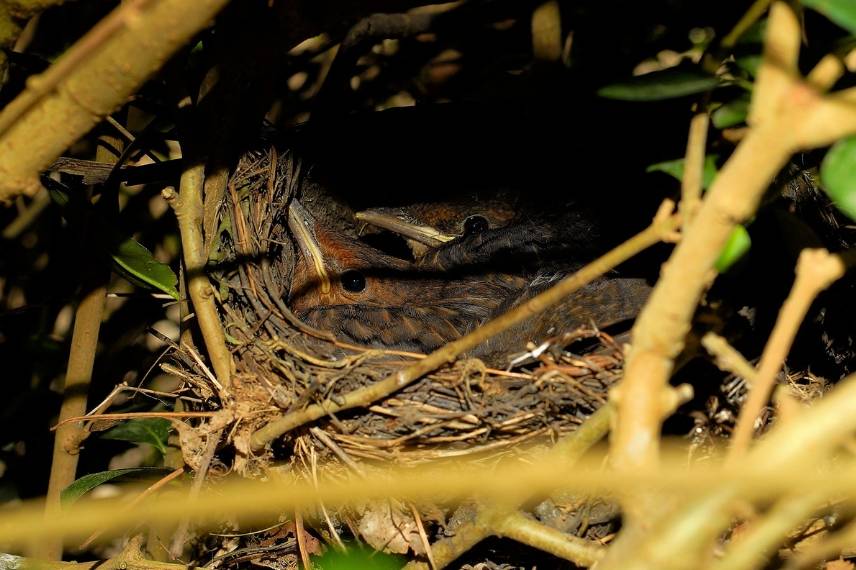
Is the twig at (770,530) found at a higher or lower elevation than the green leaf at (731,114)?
lower

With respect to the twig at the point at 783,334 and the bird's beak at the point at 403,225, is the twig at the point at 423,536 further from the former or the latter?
the bird's beak at the point at 403,225

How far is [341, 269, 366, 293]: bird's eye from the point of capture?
2.59m

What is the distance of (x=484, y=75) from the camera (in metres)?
2.49

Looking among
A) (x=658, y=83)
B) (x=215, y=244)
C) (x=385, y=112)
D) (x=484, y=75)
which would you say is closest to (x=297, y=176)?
(x=385, y=112)

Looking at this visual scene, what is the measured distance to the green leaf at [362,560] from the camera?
1576 millimetres

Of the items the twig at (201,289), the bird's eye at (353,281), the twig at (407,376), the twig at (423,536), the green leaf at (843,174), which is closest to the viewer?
the green leaf at (843,174)

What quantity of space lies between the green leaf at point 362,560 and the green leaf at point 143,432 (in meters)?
0.62

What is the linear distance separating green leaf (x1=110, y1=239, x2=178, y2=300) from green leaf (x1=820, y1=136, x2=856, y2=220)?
1267mm

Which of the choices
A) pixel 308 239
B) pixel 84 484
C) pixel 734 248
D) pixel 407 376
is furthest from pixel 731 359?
pixel 308 239

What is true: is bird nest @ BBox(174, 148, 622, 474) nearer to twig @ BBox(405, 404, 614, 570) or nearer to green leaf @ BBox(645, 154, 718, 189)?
twig @ BBox(405, 404, 614, 570)

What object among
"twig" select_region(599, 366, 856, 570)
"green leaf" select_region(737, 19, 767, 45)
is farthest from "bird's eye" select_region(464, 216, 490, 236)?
"twig" select_region(599, 366, 856, 570)

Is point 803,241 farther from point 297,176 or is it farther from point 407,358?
point 297,176

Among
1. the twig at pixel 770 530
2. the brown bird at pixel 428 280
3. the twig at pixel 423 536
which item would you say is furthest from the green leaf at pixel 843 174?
the brown bird at pixel 428 280

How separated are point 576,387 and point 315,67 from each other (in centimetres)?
154
